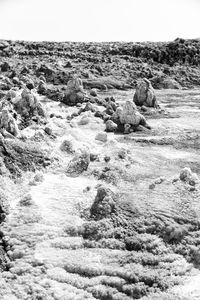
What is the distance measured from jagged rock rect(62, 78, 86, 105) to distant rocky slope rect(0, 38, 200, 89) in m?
15.2

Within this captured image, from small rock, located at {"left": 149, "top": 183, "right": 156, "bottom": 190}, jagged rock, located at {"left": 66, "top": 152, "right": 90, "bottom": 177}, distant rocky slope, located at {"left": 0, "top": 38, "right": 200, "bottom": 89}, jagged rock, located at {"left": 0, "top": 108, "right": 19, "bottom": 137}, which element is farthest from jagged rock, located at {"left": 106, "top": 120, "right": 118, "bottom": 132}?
distant rocky slope, located at {"left": 0, "top": 38, "right": 200, "bottom": 89}

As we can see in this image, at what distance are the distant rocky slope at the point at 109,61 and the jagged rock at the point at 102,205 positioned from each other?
140 feet

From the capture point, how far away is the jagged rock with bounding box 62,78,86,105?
50219 mm

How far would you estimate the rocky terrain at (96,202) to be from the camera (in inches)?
792

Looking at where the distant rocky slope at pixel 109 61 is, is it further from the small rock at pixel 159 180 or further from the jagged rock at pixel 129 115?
the small rock at pixel 159 180

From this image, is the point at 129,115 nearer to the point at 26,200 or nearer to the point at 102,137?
the point at 102,137

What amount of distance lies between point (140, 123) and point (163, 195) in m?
18.0

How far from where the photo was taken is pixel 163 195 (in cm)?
2591

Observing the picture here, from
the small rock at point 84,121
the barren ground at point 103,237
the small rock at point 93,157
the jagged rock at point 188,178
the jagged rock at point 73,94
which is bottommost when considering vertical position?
the barren ground at point 103,237

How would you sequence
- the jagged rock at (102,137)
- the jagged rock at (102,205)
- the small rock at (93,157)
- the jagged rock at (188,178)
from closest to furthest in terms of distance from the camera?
1. the jagged rock at (102,205)
2. the jagged rock at (188,178)
3. the small rock at (93,157)
4. the jagged rock at (102,137)

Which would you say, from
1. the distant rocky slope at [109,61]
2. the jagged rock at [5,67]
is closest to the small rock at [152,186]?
the distant rocky slope at [109,61]

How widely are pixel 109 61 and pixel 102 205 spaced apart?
61.4 meters

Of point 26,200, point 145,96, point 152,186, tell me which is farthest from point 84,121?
point 26,200

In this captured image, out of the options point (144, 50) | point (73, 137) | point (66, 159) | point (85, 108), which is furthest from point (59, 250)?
point (144, 50)
